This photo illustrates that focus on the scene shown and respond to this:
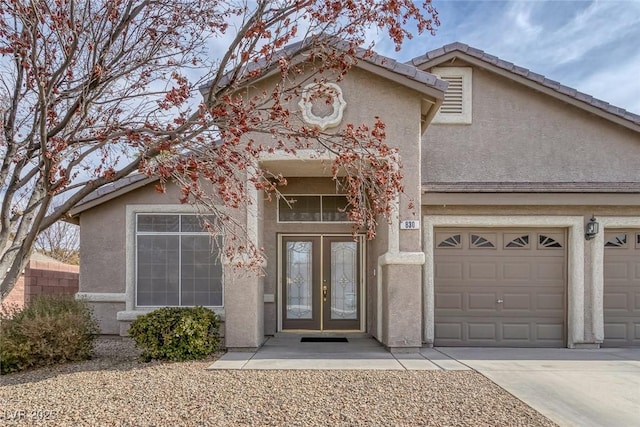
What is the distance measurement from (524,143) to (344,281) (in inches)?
218

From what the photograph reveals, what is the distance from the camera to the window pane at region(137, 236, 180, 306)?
11.2m

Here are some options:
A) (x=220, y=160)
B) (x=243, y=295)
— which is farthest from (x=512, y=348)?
(x=220, y=160)

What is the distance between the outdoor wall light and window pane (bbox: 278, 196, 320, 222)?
5.98m

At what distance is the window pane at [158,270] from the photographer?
1118cm

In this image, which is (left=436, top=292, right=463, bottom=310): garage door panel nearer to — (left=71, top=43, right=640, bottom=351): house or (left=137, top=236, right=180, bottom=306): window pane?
(left=71, top=43, right=640, bottom=351): house

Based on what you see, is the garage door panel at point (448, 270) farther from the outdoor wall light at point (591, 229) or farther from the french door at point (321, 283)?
the outdoor wall light at point (591, 229)

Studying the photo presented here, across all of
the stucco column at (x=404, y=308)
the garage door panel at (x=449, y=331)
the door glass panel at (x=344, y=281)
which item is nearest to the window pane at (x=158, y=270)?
the door glass panel at (x=344, y=281)

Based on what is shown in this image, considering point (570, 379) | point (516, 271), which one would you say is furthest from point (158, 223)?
point (570, 379)

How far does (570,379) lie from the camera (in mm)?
7363

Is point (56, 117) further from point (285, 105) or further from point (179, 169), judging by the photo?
point (285, 105)

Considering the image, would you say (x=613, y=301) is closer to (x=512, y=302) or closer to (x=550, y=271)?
(x=550, y=271)

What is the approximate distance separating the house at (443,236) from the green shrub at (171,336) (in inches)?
33.7

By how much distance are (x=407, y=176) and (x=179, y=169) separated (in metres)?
5.63

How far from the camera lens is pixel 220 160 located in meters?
4.52
